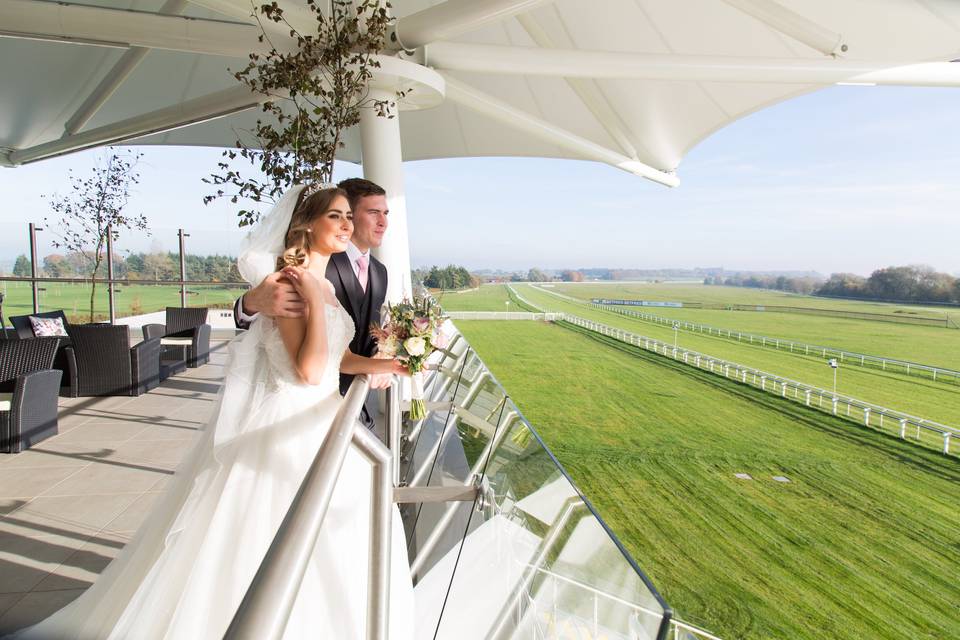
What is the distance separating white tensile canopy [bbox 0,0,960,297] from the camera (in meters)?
5.00

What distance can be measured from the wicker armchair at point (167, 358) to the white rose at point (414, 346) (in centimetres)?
563

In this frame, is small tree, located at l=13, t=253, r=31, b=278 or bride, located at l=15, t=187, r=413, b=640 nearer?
bride, located at l=15, t=187, r=413, b=640

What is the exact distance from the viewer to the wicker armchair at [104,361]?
18.8 ft

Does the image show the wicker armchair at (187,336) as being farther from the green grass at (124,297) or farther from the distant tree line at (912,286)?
the distant tree line at (912,286)

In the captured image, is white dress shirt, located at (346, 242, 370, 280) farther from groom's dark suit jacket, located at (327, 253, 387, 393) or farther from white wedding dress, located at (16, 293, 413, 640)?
white wedding dress, located at (16, 293, 413, 640)

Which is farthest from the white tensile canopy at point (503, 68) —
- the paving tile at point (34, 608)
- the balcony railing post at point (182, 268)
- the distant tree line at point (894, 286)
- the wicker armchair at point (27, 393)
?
the distant tree line at point (894, 286)

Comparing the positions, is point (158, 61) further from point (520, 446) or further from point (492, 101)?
point (520, 446)

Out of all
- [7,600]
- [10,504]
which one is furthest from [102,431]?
[7,600]

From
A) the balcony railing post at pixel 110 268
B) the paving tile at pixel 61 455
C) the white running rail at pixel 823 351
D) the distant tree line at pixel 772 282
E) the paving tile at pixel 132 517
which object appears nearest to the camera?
the paving tile at pixel 132 517

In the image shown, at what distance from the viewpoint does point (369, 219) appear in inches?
94.0

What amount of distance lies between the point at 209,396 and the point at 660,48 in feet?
34.7

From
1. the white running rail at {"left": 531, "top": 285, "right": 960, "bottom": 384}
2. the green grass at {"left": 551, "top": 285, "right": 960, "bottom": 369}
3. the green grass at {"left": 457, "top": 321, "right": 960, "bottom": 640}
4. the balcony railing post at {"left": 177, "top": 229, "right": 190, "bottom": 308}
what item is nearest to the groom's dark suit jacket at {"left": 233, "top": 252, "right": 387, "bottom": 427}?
the balcony railing post at {"left": 177, "top": 229, "right": 190, "bottom": 308}

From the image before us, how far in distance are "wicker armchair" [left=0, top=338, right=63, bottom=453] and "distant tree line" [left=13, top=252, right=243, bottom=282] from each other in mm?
6531

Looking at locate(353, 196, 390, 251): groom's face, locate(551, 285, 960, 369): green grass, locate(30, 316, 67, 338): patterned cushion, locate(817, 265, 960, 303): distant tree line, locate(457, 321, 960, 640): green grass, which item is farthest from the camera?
locate(817, 265, 960, 303): distant tree line
